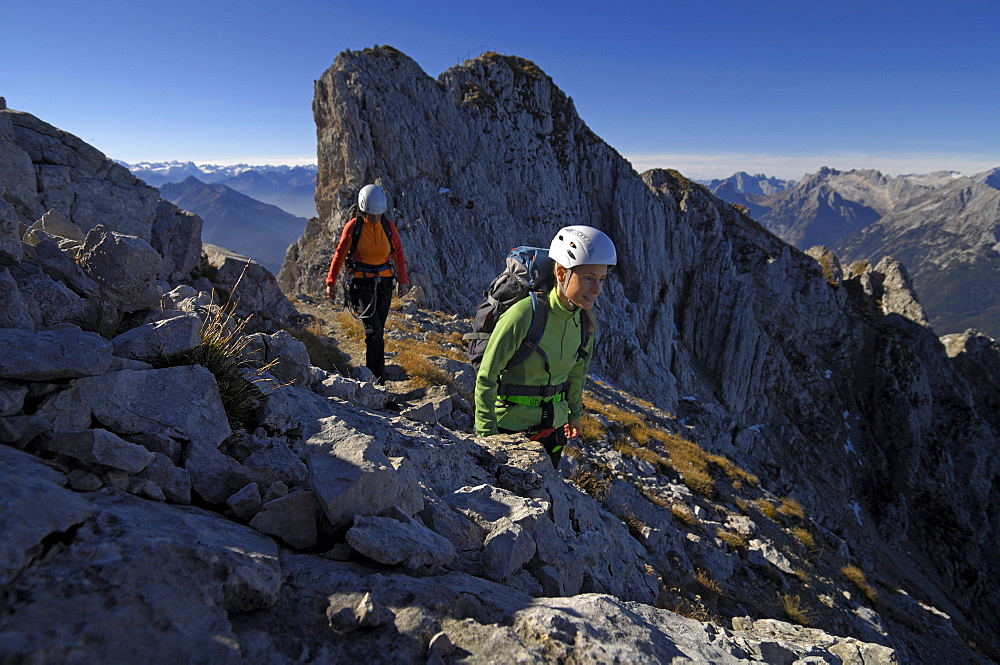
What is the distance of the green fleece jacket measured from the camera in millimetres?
4797

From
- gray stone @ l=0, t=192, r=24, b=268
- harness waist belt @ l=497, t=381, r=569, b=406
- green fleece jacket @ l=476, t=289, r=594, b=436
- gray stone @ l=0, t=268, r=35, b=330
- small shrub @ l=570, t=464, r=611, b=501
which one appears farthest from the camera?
small shrub @ l=570, t=464, r=611, b=501

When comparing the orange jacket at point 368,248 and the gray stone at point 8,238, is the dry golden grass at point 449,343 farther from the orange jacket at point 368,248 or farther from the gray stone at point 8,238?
the gray stone at point 8,238

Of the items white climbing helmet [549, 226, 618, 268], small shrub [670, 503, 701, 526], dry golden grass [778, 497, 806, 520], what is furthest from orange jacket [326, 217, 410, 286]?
dry golden grass [778, 497, 806, 520]

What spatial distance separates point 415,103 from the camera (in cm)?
3600

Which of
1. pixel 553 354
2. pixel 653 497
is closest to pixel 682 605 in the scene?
pixel 553 354

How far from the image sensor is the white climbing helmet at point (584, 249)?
4.59m

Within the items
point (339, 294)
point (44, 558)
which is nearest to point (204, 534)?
point (44, 558)

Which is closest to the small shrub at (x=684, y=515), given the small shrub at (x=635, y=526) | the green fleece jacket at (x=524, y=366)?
the small shrub at (x=635, y=526)

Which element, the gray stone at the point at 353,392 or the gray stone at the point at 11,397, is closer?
the gray stone at the point at 11,397

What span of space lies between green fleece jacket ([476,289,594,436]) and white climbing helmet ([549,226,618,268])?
462 mm

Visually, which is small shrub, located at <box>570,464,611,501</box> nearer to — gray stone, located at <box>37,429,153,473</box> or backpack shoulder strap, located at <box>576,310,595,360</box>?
backpack shoulder strap, located at <box>576,310,595,360</box>

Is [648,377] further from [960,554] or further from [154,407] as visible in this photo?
[154,407]

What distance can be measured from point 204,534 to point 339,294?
22812 millimetres

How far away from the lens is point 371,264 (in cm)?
852
